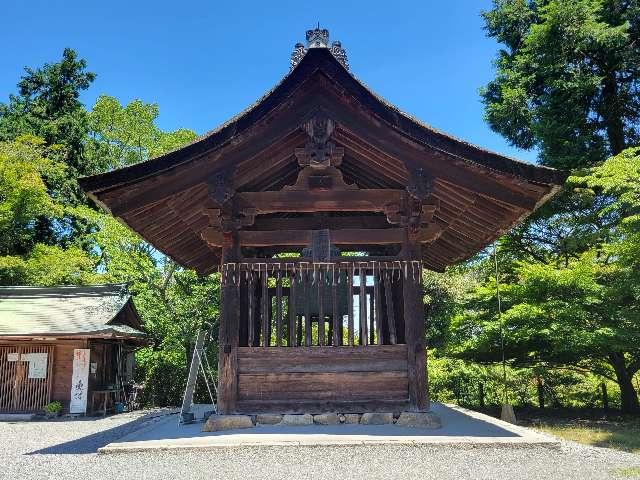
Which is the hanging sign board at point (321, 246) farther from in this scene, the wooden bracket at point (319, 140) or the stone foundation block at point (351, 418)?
the stone foundation block at point (351, 418)

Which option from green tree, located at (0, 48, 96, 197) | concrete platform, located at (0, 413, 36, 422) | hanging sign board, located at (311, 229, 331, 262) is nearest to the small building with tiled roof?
concrete platform, located at (0, 413, 36, 422)

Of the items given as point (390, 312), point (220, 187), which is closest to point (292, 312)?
point (390, 312)

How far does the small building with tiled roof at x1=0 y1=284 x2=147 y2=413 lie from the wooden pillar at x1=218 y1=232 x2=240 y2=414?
9871 mm

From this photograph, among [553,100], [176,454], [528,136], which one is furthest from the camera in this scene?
[528,136]

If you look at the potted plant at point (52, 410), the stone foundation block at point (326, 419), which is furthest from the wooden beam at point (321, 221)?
the potted plant at point (52, 410)

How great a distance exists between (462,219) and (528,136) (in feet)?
48.1

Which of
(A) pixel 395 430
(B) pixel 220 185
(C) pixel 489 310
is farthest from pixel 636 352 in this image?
(B) pixel 220 185

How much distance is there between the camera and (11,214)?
76.1ft

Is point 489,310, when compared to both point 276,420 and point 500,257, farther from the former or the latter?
point 276,420

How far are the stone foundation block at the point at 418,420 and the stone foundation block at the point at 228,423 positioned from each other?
192 centimetres

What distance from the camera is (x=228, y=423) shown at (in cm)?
623

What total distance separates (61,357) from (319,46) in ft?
47.2

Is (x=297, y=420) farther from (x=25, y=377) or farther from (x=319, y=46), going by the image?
(x=25, y=377)

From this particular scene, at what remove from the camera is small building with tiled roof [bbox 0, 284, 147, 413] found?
15367 mm
